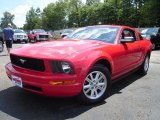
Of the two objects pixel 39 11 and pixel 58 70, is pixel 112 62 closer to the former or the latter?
pixel 58 70

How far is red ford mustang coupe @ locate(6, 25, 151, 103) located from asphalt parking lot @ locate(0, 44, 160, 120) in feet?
0.95

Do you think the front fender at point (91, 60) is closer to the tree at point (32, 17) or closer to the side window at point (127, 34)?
the side window at point (127, 34)

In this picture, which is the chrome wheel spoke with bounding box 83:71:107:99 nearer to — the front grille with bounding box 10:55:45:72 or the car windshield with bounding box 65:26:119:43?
the front grille with bounding box 10:55:45:72

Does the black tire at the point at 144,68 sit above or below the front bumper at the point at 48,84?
below

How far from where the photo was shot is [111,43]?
5402mm

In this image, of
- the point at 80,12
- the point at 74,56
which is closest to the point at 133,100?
the point at 74,56

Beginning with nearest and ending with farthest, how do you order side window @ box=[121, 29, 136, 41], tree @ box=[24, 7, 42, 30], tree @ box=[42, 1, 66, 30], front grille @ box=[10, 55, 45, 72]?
front grille @ box=[10, 55, 45, 72] → side window @ box=[121, 29, 136, 41] → tree @ box=[42, 1, 66, 30] → tree @ box=[24, 7, 42, 30]

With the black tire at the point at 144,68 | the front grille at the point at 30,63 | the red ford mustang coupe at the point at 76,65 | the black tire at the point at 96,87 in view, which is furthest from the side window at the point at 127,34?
the front grille at the point at 30,63

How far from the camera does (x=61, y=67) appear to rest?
4.16 m

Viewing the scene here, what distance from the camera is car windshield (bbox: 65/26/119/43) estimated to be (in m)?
5.60

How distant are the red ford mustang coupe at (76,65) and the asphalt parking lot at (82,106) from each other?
0.29m

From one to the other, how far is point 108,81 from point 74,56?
3.50 ft

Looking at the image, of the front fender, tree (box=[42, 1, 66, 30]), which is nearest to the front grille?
the front fender

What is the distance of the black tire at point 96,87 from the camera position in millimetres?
4543
